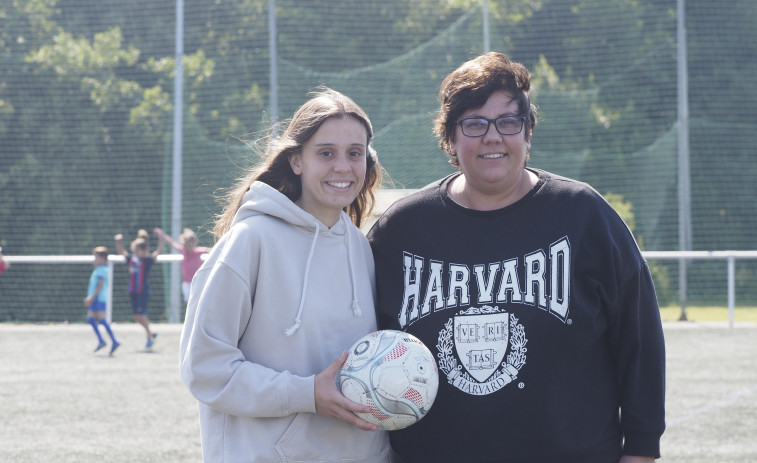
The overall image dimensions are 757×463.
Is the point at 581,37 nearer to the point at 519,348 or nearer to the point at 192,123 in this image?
the point at 192,123

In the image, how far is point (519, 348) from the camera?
2.49 meters

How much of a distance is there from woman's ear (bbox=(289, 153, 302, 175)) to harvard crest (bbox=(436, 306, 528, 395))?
616 mm

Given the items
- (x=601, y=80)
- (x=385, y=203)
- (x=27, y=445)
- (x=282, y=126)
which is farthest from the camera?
(x=601, y=80)

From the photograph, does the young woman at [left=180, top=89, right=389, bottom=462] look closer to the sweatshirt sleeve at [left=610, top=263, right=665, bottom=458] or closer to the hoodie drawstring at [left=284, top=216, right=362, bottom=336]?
the hoodie drawstring at [left=284, top=216, right=362, bottom=336]

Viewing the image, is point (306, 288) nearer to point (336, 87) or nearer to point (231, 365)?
point (231, 365)

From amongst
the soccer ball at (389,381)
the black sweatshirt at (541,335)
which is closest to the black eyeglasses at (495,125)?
the black sweatshirt at (541,335)

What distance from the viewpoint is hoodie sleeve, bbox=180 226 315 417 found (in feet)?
7.77

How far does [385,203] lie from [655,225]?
14.1 m

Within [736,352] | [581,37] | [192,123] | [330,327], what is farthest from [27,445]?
[581,37]

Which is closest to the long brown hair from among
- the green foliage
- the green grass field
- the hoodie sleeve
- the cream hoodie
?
the cream hoodie

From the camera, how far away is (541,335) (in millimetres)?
2484

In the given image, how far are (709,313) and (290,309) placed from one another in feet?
47.9

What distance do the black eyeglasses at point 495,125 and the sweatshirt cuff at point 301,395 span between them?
32.4 inches

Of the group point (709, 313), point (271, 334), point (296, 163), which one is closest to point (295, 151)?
point (296, 163)
